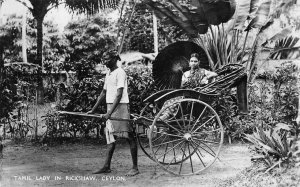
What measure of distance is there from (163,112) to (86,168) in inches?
54.1

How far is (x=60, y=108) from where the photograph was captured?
6.86 metres

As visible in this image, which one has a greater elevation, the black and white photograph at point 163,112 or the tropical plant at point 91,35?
the tropical plant at point 91,35

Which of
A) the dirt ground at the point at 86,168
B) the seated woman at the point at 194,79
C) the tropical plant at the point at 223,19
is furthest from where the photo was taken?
the tropical plant at the point at 223,19

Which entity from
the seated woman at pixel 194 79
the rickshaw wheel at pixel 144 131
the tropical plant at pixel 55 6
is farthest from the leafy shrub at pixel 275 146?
the tropical plant at pixel 55 6

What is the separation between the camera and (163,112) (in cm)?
548

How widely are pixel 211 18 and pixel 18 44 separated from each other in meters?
12.7

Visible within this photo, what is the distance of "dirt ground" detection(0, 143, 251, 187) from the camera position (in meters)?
4.75

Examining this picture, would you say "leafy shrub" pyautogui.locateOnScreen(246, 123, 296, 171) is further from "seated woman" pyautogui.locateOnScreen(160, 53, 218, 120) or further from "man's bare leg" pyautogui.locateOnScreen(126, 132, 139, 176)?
"man's bare leg" pyautogui.locateOnScreen(126, 132, 139, 176)

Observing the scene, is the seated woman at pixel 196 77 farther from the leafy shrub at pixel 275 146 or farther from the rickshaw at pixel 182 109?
the leafy shrub at pixel 275 146

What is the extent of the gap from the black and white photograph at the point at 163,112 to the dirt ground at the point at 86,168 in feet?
0.05

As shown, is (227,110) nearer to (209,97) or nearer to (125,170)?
(209,97)

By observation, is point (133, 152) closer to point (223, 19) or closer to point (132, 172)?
point (132, 172)

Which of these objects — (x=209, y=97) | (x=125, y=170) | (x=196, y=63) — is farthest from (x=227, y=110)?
(x=125, y=170)

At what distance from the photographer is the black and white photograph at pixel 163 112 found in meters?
4.77
